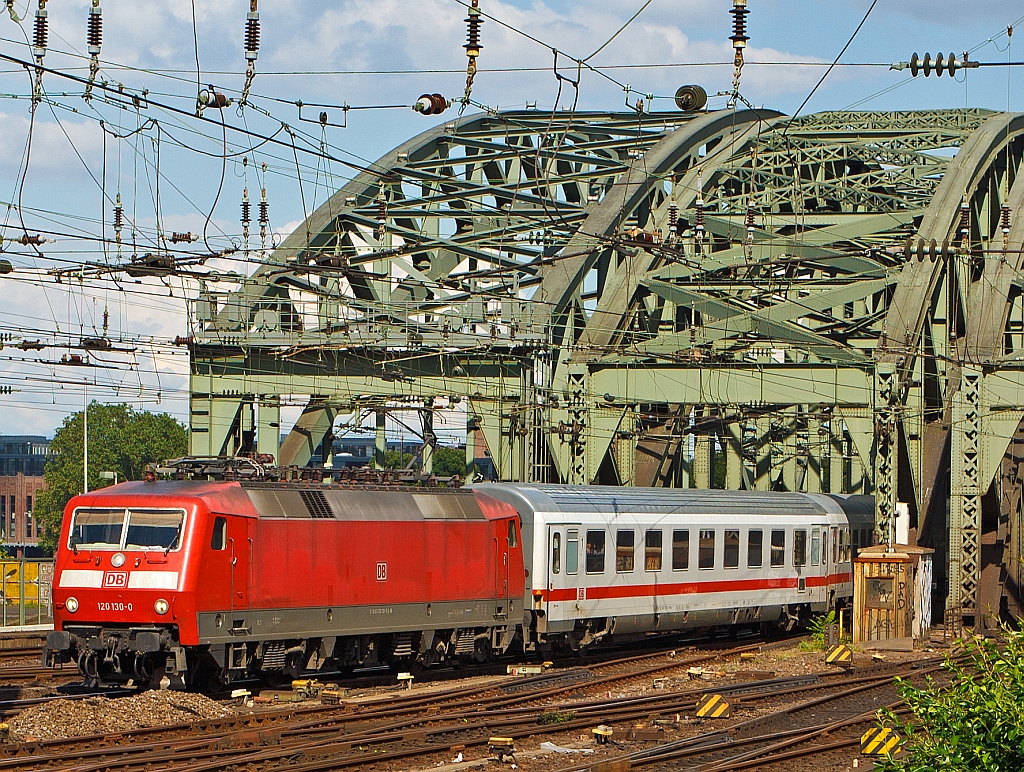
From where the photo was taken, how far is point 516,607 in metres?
26.5

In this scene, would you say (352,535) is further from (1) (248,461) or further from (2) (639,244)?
(2) (639,244)

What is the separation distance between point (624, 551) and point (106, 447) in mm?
108770

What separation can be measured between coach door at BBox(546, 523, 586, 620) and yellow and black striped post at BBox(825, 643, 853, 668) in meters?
5.14

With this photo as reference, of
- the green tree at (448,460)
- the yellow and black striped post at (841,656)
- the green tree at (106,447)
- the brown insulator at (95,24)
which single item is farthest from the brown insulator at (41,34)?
the green tree at (448,460)

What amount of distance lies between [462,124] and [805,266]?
16.2 meters

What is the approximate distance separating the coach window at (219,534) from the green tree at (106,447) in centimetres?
10212

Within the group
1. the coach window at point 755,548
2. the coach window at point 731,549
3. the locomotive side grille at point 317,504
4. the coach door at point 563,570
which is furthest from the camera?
the coach window at point 755,548

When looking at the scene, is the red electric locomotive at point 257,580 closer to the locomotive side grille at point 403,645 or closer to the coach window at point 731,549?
the locomotive side grille at point 403,645

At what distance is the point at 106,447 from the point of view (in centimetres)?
13050

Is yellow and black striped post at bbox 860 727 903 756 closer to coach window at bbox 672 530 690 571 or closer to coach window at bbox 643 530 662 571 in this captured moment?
coach window at bbox 643 530 662 571

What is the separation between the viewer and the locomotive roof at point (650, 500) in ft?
89.4

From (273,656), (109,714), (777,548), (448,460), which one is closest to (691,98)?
(777,548)

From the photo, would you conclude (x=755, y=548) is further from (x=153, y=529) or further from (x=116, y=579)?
(x=116, y=579)

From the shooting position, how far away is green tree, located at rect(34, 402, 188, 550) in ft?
393
